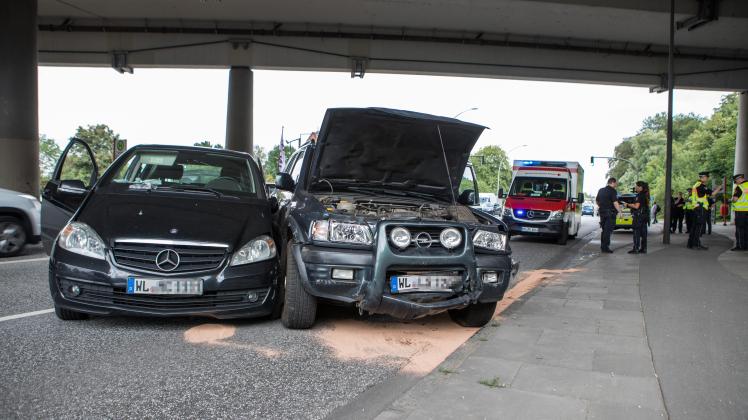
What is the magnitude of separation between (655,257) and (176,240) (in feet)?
34.4

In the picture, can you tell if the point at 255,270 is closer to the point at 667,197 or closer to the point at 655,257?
the point at 655,257

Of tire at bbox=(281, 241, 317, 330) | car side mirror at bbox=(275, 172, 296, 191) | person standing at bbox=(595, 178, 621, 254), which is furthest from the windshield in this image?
tire at bbox=(281, 241, 317, 330)

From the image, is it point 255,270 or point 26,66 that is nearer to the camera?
point 255,270

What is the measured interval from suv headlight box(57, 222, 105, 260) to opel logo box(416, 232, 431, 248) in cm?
256

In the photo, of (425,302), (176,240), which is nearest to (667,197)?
(425,302)

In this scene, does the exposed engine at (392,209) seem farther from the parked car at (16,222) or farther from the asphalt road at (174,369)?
the parked car at (16,222)

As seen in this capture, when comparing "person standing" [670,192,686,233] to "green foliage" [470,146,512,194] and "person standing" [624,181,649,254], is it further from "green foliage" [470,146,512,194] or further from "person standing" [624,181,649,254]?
"green foliage" [470,146,512,194]

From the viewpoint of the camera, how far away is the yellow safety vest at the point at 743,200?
1221 cm

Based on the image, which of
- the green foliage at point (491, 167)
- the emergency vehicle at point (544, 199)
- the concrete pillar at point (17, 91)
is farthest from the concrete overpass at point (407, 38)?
the green foliage at point (491, 167)

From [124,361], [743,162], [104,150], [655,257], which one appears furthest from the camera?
[104,150]

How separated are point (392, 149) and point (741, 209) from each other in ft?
34.1

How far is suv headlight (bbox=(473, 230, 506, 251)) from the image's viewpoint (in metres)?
4.92

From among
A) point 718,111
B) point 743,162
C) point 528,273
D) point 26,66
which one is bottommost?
point 528,273

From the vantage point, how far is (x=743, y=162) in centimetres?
2708
